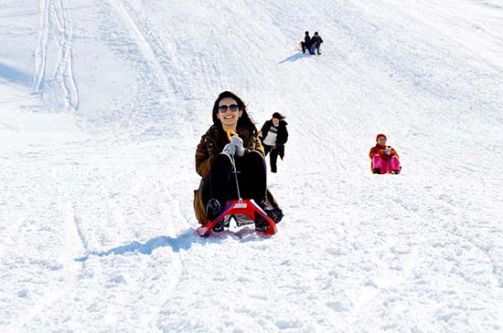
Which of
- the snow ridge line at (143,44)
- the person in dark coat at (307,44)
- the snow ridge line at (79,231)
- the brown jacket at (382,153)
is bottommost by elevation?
the snow ridge line at (143,44)

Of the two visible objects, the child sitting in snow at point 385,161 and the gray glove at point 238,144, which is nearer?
the gray glove at point 238,144

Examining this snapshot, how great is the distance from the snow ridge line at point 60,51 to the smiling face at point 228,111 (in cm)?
1374

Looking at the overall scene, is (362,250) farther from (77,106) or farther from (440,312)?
(77,106)

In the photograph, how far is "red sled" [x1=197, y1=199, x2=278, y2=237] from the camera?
526 cm

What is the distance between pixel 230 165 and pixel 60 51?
19.2 meters

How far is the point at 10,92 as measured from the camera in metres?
19.8

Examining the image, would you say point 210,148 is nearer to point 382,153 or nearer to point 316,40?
point 382,153

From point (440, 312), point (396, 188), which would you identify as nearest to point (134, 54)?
point (396, 188)

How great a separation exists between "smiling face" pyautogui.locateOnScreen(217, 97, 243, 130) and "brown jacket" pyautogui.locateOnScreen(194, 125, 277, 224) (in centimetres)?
11

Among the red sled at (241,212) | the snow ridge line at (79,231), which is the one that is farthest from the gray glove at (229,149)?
the snow ridge line at (79,231)

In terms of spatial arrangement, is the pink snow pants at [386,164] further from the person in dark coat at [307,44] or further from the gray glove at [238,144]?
the person in dark coat at [307,44]

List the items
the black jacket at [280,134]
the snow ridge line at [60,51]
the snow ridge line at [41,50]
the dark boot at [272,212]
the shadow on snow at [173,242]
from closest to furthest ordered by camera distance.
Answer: the shadow on snow at [173,242] → the dark boot at [272,212] → the black jacket at [280,134] → the snow ridge line at [60,51] → the snow ridge line at [41,50]

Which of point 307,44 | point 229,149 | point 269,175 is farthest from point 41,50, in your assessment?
point 229,149

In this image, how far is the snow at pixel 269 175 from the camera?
11.8 ft
